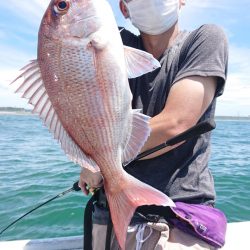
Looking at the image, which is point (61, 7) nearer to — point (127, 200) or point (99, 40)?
point (99, 40)

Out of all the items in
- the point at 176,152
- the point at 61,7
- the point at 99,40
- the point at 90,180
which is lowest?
the point at 90,180

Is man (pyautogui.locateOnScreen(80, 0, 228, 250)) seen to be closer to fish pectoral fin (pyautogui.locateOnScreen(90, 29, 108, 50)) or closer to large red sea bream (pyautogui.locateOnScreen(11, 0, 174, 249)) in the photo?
large red sea bream (pyautogui.locateOnScreen(11, 0, 174, 249))

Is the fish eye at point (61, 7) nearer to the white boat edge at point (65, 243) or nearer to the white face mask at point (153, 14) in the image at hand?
the white face mask at point (153, 14)

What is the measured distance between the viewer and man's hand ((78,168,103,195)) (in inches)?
88.4

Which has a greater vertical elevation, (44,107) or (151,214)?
(44,107)

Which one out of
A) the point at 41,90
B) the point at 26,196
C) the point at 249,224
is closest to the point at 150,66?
the point at 41,90

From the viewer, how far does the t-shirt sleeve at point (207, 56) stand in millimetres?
2068

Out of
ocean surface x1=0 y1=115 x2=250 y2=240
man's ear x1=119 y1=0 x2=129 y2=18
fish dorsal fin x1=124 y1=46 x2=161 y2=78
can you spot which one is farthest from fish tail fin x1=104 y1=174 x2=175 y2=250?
ocean surface x1=0 y1=115 x2=250 y2=240

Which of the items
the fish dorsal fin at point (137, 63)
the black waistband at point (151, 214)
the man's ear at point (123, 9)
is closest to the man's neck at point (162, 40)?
the man's ear at point (123, 9)

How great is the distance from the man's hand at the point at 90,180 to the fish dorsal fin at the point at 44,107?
1.56 feet

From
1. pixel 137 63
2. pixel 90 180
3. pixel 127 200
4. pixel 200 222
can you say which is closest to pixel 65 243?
pixel 90 180

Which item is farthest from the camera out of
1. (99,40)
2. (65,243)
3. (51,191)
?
(51,191)

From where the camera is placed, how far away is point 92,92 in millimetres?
1634

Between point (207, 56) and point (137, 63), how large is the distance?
1.87 ft
